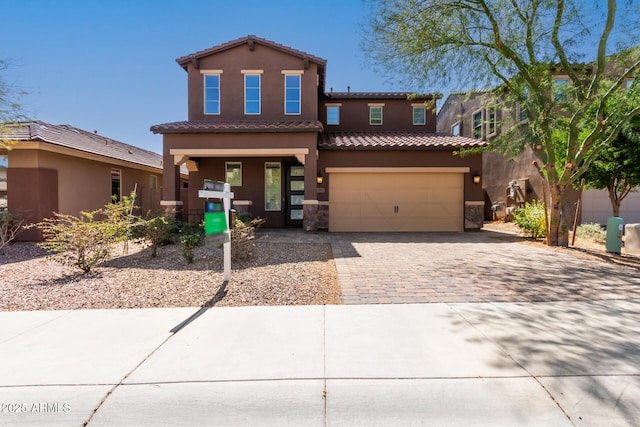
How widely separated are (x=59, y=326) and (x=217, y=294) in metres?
1.99

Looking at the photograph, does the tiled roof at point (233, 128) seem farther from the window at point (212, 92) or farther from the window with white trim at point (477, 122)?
the window with white trim at point (477, 122)

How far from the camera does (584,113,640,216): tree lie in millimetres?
9867

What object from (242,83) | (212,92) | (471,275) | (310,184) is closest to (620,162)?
(471,275)

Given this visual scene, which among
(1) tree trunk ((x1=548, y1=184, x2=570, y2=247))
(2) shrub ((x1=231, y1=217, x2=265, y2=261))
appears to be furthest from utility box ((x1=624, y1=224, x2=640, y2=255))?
(2) shrub ((x1=231, y1=217, x2=265, y2=261))

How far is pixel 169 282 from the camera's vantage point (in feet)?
19.3

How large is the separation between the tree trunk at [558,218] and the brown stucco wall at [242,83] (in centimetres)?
900

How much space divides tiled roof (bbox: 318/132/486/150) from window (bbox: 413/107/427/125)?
184 cm

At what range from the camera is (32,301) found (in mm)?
4941

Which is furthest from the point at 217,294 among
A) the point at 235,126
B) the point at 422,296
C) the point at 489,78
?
the point at 489,78

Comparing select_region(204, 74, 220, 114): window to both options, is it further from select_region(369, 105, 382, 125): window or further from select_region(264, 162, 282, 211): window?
select_region(369, 105, 382, 125): window

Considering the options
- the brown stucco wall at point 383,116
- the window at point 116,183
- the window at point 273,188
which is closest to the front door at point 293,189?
the window at point 273,188

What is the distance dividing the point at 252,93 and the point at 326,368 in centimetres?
1281

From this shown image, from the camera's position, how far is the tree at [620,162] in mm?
9867

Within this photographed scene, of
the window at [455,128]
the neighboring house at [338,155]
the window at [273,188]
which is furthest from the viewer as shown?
the window at [455,128]
